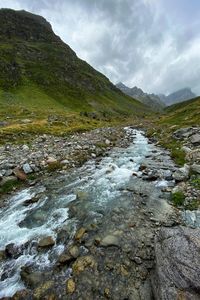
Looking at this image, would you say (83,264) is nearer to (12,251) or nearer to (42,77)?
(12,251)

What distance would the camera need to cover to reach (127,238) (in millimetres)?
11156

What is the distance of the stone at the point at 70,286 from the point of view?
8484 millimetres

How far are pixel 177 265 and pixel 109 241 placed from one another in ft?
12.1

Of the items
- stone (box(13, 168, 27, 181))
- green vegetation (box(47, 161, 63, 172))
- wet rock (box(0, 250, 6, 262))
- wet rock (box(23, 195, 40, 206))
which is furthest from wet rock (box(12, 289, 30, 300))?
green vegetation (box(47, 161, 63, 172))

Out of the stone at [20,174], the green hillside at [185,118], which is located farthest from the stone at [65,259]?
the green hillside at [185,118]

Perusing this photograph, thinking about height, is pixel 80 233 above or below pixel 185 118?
below

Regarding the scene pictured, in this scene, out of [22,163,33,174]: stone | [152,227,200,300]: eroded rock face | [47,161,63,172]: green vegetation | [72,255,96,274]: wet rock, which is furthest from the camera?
[47,161,63,172]: green vegetation

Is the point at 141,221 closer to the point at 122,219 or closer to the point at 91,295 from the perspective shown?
the point at 122,219

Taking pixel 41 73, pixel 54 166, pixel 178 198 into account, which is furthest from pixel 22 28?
pixel 178 198

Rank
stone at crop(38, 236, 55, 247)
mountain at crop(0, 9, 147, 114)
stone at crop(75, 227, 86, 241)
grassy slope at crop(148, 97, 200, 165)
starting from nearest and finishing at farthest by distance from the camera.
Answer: stone at crop(38, 236, 55, 247) < stone at crop(75, 227, 86, 241) < grassy slope at crop(148, 97, 200, 165) < mountain at crop(0, 9, 147, 114)

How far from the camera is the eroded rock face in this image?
7.29 meters

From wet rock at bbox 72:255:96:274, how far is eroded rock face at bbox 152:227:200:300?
2643 millimetres

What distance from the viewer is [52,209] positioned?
14.8m

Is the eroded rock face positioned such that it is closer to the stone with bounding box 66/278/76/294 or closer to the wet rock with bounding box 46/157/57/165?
the stone with bounding box 66/278/76/294
